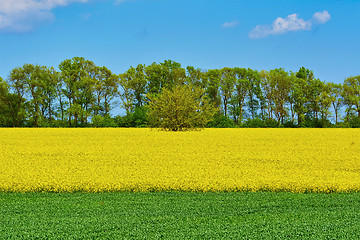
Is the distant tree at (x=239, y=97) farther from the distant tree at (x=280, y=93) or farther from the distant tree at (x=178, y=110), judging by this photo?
the distant tree at (x=178, y=110)

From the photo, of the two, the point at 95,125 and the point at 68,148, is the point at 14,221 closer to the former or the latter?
the point at 68,148

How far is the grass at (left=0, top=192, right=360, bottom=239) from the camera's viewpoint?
19.0 feet

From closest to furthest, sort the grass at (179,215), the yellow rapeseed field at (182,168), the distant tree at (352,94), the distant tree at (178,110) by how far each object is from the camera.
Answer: the grass at (179,215)
the yellow rapeseed field at (182,168)
the distant tree at (178,110)
the distant tree at (352,94)

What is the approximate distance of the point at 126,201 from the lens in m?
7.72

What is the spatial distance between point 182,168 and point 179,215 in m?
4.55

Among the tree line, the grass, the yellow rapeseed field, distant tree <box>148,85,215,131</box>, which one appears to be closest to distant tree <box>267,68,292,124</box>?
the tree line

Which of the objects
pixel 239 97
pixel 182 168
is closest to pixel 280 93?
pixel 239 97

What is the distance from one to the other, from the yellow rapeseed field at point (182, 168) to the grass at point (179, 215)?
577mm

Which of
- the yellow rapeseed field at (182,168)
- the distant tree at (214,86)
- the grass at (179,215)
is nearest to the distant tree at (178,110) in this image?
the yellow rapeseed field at (182,168)

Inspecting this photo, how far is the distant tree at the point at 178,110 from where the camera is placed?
1010 inches

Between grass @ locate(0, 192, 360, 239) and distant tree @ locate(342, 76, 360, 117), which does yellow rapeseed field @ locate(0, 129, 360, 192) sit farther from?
distant tree @ locate(342, 76, 360, 117)

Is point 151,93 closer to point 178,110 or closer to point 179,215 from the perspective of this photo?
point 178,110

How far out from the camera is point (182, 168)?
11.2m

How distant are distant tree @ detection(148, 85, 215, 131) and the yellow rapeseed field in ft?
27.2
